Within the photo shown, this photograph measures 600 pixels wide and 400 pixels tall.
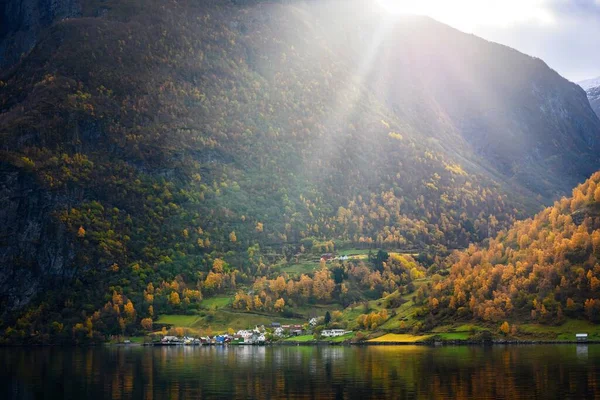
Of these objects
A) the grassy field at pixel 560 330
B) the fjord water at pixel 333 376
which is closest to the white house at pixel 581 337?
the grassy field at pixel 560 330

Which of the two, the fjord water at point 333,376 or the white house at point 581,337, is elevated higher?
the white house at point 581,337

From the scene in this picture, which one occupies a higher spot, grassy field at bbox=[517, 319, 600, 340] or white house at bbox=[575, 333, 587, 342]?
grassy field at bbox=[517, 319, 600, 340]

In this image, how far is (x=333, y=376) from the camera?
406 feet

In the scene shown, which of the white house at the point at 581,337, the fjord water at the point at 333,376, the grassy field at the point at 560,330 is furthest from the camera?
the grassy field at the point at 560,330

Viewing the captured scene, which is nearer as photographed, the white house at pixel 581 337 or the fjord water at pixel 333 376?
the fjord water at pixel 333 376

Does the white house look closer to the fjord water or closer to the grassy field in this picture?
the grassy field

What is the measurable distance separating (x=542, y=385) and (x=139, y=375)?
69.7m

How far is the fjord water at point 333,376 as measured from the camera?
101 m

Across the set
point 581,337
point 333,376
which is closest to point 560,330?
point 581,337

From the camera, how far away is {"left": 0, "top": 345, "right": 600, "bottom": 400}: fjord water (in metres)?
101

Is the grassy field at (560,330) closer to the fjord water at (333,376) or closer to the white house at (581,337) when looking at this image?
the white house at (581,337)

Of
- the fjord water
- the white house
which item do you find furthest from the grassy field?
the fjord water

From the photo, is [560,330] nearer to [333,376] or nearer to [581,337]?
[581,337]

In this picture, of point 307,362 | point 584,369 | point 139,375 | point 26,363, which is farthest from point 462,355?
point 26,363
